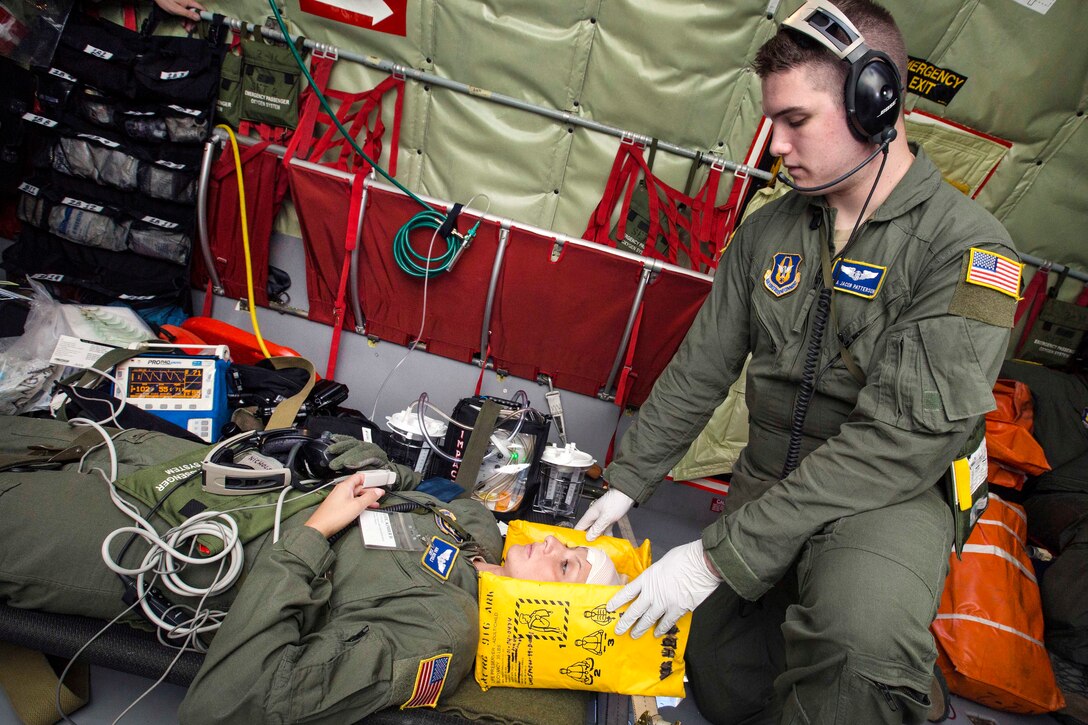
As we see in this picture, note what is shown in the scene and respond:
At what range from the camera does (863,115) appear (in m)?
1.40

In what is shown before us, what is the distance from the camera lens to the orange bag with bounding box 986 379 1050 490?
9.34 feet

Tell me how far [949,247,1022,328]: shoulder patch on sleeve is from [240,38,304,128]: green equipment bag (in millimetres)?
3183

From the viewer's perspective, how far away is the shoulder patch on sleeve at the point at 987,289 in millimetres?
1345

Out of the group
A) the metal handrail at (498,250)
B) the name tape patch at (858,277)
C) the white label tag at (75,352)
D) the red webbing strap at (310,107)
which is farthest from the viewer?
the red webbing strap at (310,107)

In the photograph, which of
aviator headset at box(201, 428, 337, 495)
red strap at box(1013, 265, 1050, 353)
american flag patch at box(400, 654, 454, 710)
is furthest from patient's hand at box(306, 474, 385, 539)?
red strap at box(1013, 265, 1050, 353)

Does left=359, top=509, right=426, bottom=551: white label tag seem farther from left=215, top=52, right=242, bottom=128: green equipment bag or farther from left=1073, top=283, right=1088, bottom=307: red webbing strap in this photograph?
left=1073, top=283, right=1088, bottom=307: red webbing strap

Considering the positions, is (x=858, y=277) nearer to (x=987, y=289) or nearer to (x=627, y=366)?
(x=987, y=289)

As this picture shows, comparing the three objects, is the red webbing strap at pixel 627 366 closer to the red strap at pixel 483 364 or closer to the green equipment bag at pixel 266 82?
the red strap at pixel 483 364

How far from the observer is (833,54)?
141 centimetres

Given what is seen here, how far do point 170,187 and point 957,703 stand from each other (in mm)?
4357

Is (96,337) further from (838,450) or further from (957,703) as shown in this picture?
(957,703)

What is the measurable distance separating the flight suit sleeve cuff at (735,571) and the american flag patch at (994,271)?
2.91 feet

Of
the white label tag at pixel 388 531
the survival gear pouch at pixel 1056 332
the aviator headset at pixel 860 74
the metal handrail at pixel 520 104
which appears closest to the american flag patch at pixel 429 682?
the white label tag at pixel 388 531

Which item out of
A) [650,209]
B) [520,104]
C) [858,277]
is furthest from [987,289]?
[520,104]
